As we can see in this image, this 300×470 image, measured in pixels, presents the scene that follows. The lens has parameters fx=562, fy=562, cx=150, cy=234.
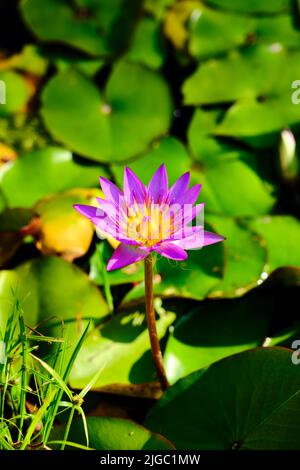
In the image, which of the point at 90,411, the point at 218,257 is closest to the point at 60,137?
the point at 218,257

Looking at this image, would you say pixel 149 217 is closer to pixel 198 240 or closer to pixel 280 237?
pixel 198 240

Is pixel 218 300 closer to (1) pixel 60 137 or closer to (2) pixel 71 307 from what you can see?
(2) pixel 71 307

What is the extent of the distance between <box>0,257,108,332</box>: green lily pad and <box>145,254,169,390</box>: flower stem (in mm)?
233

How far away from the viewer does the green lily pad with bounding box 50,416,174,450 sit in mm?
1079

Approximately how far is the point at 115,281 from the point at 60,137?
589 mm

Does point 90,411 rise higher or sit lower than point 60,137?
lower

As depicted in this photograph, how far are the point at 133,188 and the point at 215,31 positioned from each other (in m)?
1.13

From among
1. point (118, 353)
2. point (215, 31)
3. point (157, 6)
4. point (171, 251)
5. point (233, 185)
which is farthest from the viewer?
point (157, 6)

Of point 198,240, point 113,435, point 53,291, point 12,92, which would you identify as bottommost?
point 113,435

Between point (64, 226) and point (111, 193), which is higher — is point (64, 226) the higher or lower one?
the lower one

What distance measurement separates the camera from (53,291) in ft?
4.45

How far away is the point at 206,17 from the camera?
79.4 inches

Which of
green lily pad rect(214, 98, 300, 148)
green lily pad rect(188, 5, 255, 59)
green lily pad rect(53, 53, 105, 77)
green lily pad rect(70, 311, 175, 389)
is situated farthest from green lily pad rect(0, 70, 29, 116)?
green lily pad rect(70, 311, 175, 389)

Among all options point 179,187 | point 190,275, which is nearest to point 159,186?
point 179,187
